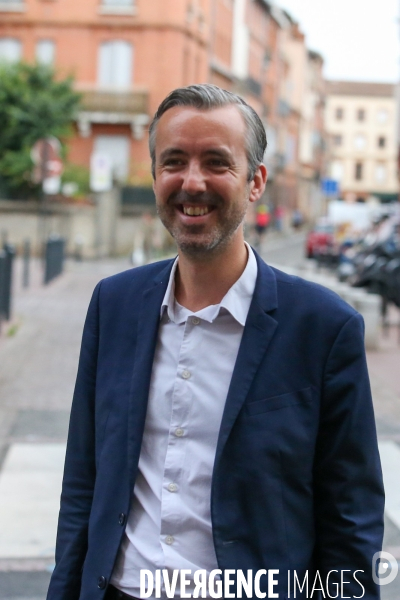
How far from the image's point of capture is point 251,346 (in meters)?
2.43

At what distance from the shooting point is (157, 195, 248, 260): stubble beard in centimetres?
248

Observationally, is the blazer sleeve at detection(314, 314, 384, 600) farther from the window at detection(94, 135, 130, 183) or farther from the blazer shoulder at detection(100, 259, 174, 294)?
the window at detection(94, 135, 130, 183)

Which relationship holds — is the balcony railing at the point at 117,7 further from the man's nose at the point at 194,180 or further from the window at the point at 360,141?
the window at the point at 360,141

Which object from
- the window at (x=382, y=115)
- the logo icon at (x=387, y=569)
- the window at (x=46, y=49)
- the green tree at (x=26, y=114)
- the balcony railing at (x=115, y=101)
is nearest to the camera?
the logo icon at (x=387, y=569)

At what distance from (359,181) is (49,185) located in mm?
101587

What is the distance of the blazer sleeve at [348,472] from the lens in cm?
239

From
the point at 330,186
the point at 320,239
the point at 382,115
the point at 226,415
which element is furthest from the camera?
the point at 382,115

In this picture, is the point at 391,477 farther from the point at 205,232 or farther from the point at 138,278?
the point at 205,232

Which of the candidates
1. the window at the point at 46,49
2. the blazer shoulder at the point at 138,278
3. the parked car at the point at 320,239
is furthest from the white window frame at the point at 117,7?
the blazer shoulder at the point at 138,278

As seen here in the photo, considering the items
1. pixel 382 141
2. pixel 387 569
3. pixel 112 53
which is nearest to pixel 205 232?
pixel 387 569

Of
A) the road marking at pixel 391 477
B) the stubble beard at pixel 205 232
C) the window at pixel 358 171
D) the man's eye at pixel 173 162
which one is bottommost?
the window at pixel 358 171

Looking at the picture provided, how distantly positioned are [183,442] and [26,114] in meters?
37.5

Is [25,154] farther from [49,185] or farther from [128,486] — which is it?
[128,486]

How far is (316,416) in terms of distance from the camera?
7.94 feet
